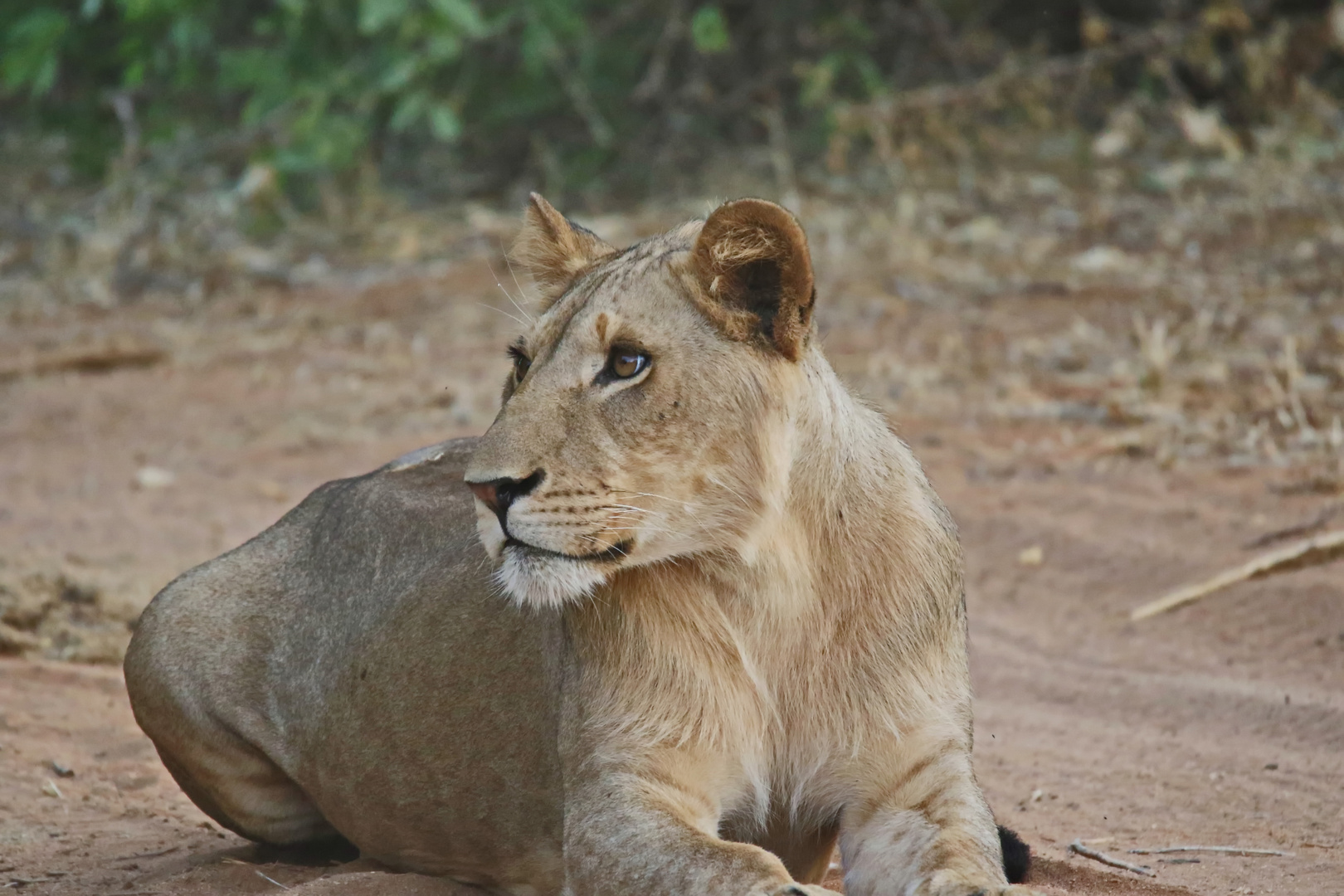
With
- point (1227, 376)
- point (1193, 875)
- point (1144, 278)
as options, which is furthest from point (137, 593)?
Result: point (1144, 278)

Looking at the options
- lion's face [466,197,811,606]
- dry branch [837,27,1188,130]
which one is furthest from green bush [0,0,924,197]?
lion's face [466,197,811,606]

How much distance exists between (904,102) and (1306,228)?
2548 millimetres

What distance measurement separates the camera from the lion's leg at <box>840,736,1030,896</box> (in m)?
2.89

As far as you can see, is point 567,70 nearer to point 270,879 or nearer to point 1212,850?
point 270,879

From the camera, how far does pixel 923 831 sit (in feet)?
9.94

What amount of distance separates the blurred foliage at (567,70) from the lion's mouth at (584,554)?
272 inches

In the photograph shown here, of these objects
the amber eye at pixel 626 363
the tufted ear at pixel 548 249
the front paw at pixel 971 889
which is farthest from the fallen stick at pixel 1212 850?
the tufted ear at pixel 548 249

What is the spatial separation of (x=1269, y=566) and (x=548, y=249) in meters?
2.75

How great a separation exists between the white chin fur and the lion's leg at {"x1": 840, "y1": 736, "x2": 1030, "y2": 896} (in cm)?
65

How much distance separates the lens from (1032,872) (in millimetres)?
3500

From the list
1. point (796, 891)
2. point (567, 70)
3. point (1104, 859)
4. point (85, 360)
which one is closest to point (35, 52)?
point (85, 360)

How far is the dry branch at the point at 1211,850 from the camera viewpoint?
3.56m

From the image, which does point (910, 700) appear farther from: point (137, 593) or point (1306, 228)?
point (1306, 228)

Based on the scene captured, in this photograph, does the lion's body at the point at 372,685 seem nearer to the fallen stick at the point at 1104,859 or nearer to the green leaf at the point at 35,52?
the fallen stick at the point at 1104,859
